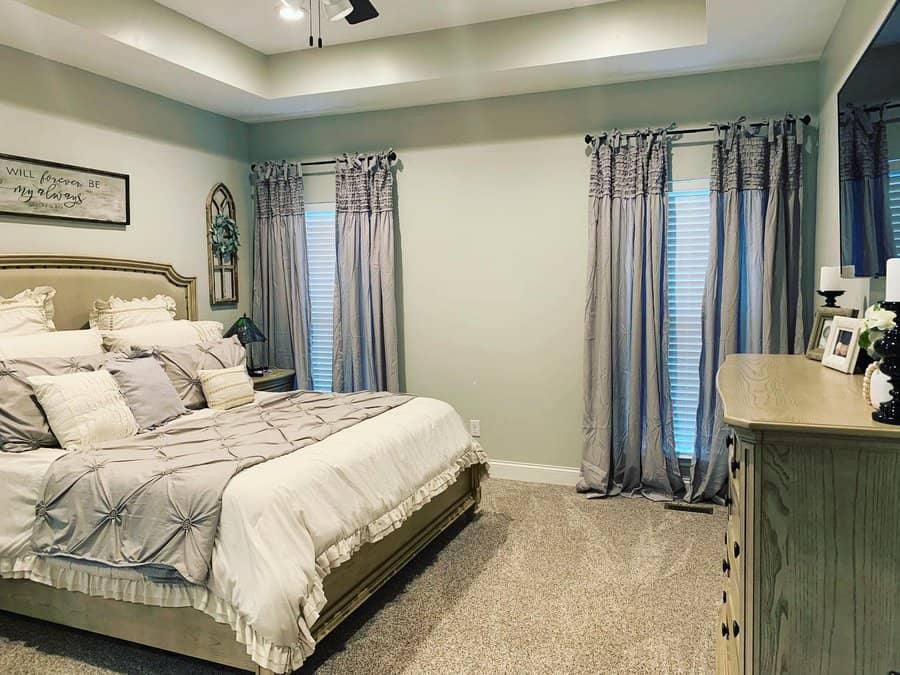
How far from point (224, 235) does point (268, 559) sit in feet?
→ 11.0

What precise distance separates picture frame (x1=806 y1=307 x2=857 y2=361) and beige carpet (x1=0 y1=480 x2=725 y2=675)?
1.14 meters

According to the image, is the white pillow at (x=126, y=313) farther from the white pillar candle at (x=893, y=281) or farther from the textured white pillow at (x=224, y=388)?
the white pillar candle at (x=893, y=281)

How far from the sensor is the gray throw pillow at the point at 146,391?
124 inches

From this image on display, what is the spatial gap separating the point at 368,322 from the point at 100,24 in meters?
2.41

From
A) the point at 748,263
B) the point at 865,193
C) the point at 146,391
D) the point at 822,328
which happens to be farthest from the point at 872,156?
the point at 146,391

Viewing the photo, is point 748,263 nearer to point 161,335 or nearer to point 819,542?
point 819,542

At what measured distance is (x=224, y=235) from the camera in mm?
4934

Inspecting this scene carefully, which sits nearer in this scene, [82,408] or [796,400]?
[796,400]

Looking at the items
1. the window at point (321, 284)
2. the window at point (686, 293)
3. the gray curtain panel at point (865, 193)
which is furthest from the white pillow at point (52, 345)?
the gray curtain panel at point (865, 193)

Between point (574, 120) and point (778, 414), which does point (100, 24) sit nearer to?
point (574, 120)

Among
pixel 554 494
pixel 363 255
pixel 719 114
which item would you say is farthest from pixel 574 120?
pixel 554 494

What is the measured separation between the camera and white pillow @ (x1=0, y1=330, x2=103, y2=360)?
10.0ft

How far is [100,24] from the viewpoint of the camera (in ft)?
10.9

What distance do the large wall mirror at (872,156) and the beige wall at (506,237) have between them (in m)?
1.74
